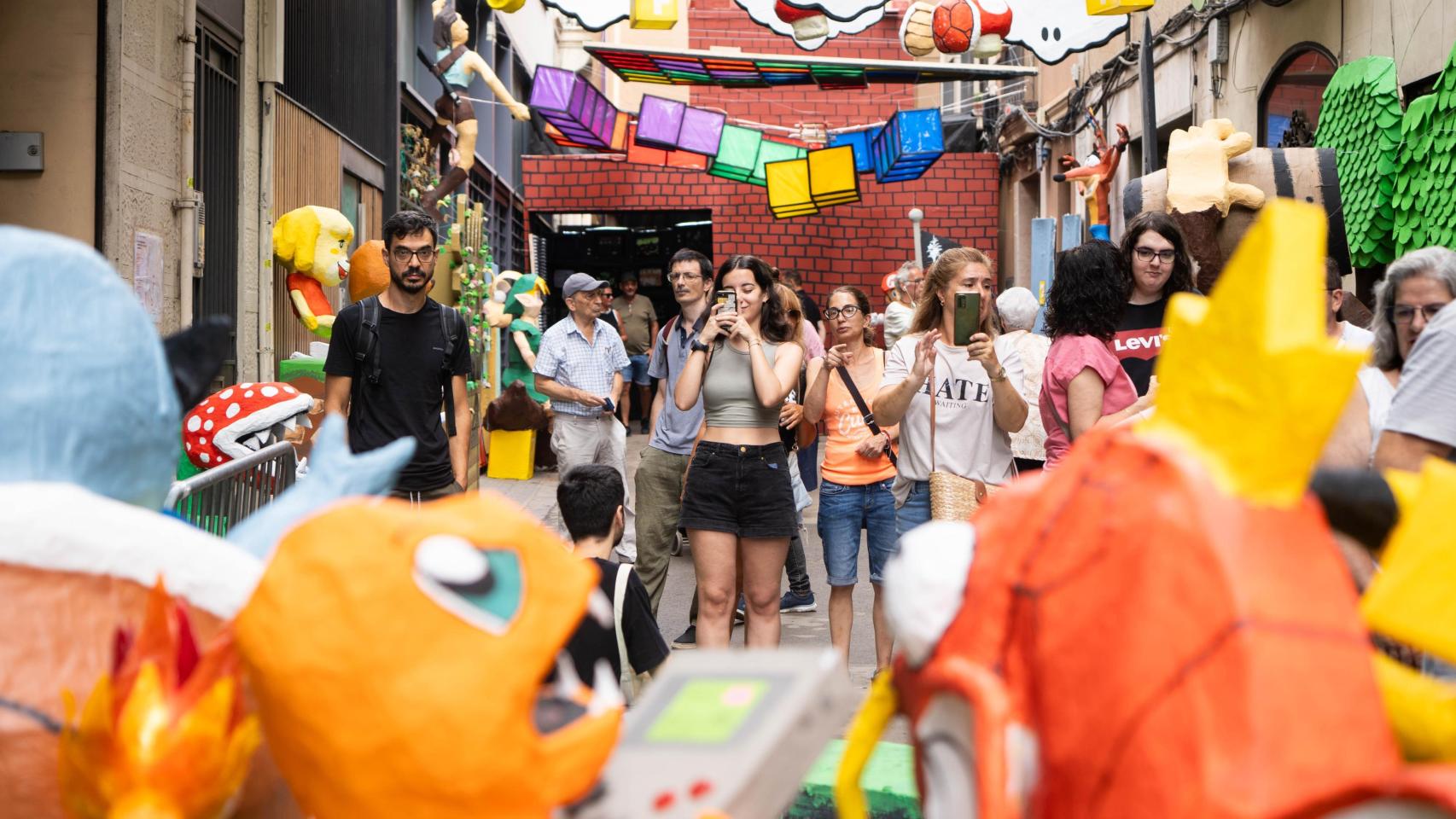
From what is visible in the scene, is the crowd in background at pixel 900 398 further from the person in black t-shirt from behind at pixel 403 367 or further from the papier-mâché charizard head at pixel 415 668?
the papier-mâché charizard head at pixel 415 668

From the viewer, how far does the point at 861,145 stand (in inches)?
613

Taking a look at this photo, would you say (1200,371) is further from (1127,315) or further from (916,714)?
(1127,315)

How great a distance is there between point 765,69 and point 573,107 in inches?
91.9

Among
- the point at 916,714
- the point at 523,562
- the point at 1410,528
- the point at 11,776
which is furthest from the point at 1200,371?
the point at 11,776

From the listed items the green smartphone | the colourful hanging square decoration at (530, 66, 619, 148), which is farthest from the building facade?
the colourful hanging square decoration at (530, 66, 619, 148)

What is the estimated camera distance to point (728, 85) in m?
13.7

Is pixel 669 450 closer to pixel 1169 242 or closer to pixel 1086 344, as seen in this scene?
pixel 1086 344

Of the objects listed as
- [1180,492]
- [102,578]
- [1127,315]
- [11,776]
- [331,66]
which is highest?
[331,66]

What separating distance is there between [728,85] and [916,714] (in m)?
12.5

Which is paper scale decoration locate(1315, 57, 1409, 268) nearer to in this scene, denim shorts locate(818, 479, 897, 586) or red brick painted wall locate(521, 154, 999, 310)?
denim shorts locate(818, 479, 897, 586)

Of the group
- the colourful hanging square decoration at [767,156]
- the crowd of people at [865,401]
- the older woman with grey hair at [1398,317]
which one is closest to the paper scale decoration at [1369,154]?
the crowd of people at [865,401]

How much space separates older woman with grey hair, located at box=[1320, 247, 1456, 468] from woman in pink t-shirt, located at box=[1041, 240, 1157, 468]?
2.46 feet

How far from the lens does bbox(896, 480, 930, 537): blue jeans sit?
507 cm

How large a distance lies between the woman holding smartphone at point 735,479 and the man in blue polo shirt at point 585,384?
8.60 ft
